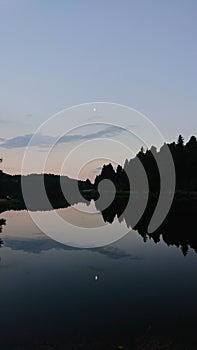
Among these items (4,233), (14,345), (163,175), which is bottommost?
(14,345)

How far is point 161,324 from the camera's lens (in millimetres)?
16281

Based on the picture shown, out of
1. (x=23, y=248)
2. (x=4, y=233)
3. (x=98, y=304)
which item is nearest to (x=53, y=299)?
(x=98, y=304)

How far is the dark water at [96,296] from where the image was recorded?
50.1 feet

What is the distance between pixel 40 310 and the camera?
1847 centimetres

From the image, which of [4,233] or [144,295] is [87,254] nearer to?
[144,295]

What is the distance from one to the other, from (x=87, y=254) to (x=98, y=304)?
14.1 m

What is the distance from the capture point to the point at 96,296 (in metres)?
20.7

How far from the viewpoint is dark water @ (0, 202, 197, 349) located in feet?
50.1

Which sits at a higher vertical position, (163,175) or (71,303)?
(163,175)

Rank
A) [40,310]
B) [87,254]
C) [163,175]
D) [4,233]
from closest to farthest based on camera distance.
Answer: [40,310] < [87,254] < [4,233] < [163,175]

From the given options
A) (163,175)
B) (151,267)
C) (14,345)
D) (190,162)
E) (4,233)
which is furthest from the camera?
(163,175)

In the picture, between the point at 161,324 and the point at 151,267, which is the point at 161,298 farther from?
the point at 151,267

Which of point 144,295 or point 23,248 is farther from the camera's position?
point 23,248

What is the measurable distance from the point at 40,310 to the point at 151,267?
11670 millimetres
